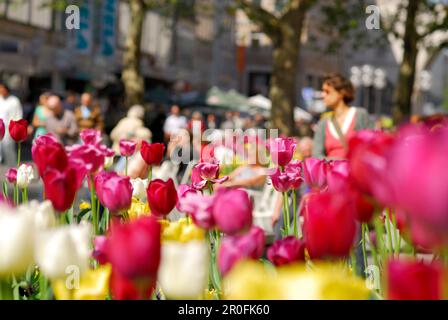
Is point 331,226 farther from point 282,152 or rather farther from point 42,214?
point 282,152

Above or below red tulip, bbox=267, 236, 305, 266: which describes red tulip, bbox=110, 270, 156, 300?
below

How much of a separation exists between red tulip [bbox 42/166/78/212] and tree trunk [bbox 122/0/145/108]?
18.1 meters

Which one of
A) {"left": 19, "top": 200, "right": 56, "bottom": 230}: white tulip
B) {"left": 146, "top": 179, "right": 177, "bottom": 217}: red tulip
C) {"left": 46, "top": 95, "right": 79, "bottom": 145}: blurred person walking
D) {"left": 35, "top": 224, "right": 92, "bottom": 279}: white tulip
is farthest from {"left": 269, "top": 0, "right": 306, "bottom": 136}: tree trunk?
{"left": 35, "top": 224, "right": 92, "bottom": 279}: white tulip

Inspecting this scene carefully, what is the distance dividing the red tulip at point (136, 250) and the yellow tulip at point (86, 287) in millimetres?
212

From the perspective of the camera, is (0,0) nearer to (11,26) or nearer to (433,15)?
(11,26)

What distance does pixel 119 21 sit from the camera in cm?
3766

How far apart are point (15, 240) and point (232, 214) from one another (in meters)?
0.37

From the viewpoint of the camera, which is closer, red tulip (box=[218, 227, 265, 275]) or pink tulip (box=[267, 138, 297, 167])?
red tulip (box=[218, 227, 265, 275])

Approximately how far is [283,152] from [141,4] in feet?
61.5

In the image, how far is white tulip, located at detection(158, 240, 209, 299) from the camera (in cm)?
124

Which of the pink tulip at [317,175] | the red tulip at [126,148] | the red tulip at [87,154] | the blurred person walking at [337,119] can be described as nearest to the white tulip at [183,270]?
the red tulip at [87,154]

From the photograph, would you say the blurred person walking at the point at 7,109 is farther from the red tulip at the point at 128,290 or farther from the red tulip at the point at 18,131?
the red tulip at the point at 128,290

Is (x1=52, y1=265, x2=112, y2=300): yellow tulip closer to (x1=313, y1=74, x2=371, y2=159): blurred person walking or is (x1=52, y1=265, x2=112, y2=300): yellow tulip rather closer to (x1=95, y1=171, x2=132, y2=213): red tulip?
(x1=95, y1=171, x2=132, y2=213): red tulip
